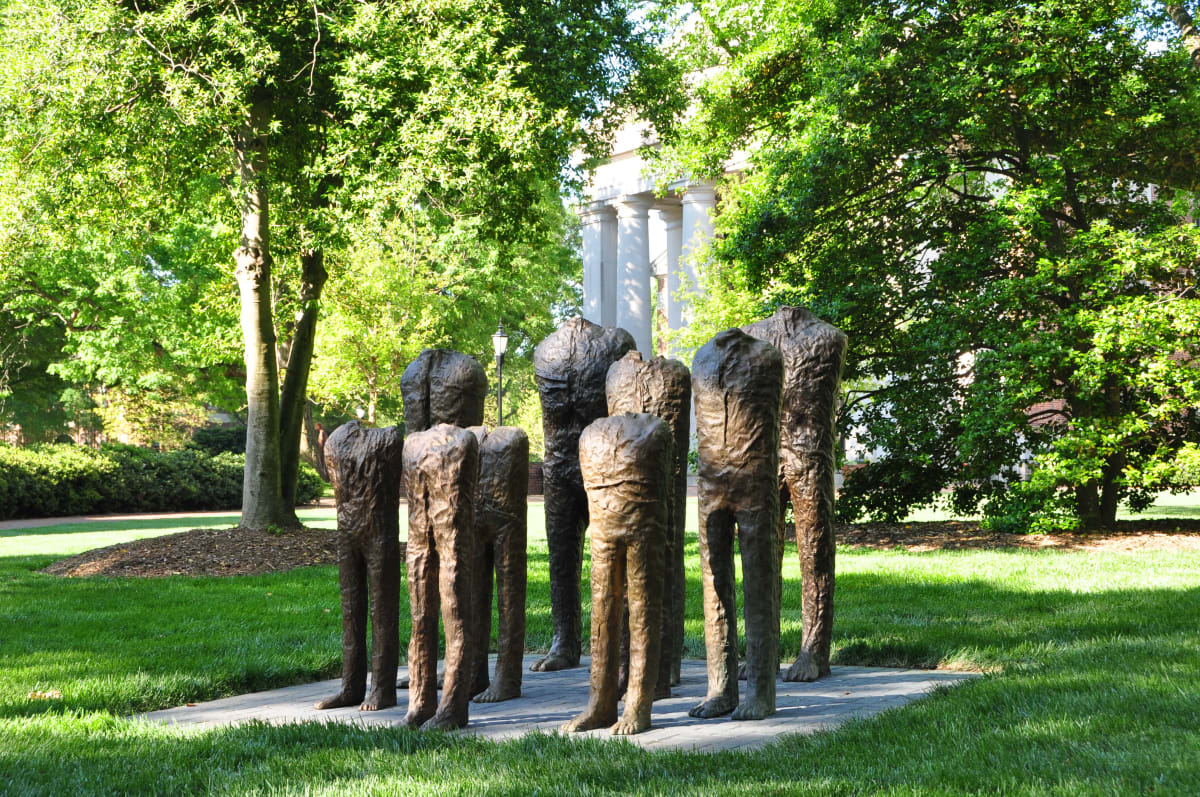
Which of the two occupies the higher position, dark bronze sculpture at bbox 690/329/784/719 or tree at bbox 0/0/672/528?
tree at bbox 0/0/672/528

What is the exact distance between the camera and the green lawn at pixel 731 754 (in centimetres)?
427

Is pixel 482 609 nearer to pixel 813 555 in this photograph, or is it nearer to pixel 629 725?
pixel 629 725

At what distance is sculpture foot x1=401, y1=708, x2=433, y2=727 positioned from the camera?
5355 millimetres

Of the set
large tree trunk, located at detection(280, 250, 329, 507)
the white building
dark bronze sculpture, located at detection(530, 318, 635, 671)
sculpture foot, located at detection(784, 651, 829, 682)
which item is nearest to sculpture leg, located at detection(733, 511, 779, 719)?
sculpture foot, located at detection(784, 651, 829, 682)

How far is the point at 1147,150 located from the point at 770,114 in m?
6.41

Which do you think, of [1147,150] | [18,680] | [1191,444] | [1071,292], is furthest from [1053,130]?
[18,680]

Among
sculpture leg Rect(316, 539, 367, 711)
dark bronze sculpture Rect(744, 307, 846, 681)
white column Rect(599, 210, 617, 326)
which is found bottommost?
sculpture leg Rect(316, 539, 367, 711)

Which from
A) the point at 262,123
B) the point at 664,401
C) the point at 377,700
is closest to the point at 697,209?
the point at 262,123

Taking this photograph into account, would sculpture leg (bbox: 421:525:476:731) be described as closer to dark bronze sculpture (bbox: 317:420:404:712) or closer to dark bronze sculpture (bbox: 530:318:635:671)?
dark bronze sculpture (bbox: 317:420:404:712)

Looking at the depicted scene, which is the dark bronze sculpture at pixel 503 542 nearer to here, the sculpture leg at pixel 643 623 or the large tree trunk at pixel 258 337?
the sculpture leg at pixel 643 623

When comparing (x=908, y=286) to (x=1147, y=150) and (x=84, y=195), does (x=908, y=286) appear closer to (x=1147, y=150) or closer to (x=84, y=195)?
(x=1147, y=150)

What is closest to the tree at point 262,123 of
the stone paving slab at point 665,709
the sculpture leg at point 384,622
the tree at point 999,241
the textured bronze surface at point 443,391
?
the tree at point 999,241

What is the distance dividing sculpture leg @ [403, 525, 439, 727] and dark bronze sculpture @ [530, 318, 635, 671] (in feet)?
4.34

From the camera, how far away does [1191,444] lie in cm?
1432
